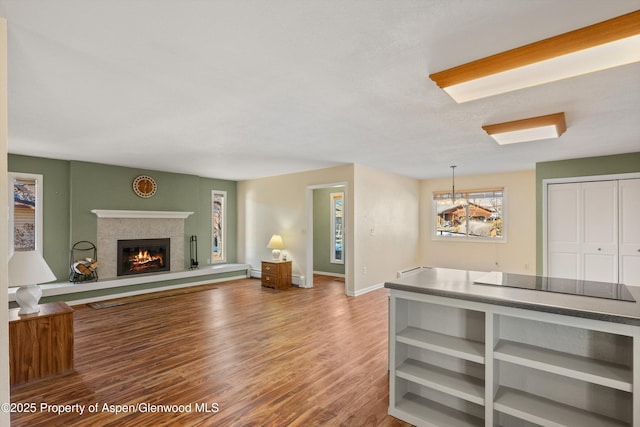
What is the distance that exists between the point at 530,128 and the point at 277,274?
195 inches

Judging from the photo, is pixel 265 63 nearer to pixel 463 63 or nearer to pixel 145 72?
pixel 145 72

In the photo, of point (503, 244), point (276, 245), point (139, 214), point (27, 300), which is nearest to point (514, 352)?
point (27, 300)

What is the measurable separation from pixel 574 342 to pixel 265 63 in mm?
2558

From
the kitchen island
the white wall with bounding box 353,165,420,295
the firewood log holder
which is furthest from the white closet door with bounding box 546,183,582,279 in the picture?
the firewood log holder

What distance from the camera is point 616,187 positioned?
490 cm

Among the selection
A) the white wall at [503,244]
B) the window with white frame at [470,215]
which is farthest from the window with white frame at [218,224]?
the window with white frame at [470,215]

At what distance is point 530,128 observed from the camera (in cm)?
319

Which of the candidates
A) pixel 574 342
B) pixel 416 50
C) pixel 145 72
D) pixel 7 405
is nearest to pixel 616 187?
pixel 574 342

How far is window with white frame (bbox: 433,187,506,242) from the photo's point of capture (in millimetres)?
7148

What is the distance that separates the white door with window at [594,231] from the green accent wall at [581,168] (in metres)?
0.13

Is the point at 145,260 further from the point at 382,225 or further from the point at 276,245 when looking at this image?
the point at 382,225

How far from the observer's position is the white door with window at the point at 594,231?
4.81 metres

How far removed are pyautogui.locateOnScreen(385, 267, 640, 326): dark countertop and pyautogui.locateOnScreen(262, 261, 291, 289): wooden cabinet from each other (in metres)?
4.41

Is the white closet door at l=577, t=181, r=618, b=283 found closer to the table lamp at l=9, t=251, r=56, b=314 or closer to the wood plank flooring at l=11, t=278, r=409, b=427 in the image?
the wood plank flooring at l=11, t=278, r=409, b=427
